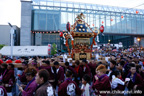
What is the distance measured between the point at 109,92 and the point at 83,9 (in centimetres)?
3114

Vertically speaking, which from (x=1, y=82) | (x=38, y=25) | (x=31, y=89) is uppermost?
(x=38, y=25)

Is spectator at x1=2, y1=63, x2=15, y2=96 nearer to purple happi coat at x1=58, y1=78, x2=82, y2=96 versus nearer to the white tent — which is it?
purple happi coat at x1=58, y1=78, x2=82, y2=96

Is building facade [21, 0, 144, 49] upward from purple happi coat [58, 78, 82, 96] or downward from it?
upward

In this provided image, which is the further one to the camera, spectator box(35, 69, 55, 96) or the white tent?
the white tent

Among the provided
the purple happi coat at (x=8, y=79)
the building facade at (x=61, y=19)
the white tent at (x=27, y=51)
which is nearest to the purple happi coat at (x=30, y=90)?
the purple happi coat at (x=8, y=79)

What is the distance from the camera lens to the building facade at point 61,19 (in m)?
30.1

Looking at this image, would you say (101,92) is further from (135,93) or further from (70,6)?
(70,6)

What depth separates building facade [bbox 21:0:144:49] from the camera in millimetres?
30094

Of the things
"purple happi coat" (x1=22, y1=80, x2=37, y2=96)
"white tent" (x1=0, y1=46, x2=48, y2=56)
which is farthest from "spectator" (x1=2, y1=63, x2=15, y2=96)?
"white tent" (x1=0, y1=46, x2=48, y2=56)

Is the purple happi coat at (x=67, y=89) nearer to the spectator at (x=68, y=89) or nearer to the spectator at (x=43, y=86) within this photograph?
the spectator at (x=68, y=89)

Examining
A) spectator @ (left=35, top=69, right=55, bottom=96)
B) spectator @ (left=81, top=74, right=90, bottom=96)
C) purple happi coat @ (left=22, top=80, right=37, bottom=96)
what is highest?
spectator @ (left=35, top=69, right=55, bottom=96)

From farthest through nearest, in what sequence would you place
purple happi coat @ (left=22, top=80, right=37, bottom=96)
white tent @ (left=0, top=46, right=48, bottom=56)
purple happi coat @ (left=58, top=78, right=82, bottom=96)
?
white tent @ (left=0, top=46, right=48, bottom=56), purple happi coat @ (left=58, top=78, right=82, bottom=96), purple happi coat @ (left=22, top=80, right=37, bottom=96)

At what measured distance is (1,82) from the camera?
15.2 feet

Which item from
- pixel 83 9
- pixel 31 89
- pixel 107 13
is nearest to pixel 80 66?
pixel 31 89
